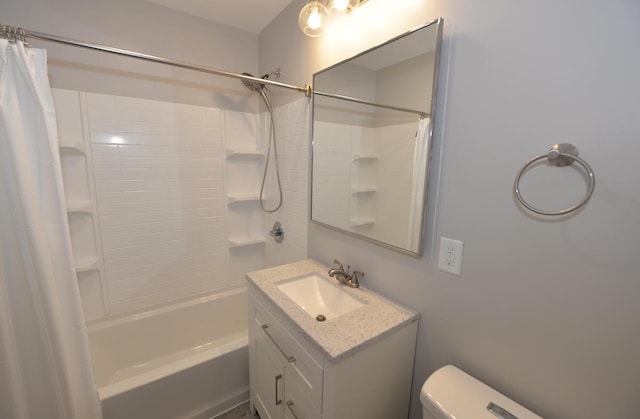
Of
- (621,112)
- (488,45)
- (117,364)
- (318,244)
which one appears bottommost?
(117,364)

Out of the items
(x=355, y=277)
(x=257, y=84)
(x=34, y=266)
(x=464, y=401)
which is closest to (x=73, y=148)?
(x=34, y=266)

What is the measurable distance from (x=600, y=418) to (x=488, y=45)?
3.76ft

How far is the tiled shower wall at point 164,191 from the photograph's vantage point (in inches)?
67.1

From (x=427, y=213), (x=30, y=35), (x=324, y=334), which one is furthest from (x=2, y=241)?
(x=427, y=213)

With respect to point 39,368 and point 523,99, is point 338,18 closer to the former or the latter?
point 523,99

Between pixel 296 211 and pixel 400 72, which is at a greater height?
pixel 400 72

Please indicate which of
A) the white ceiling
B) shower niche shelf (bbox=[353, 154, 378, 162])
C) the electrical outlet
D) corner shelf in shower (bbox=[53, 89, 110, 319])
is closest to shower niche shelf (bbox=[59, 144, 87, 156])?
corner shelf in shower (bbox=[53, 89, 110, 319])

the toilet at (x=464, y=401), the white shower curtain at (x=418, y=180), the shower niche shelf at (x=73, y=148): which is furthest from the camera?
the shower niche shelf at (x=73, y=148)

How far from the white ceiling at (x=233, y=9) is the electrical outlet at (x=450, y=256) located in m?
1.81

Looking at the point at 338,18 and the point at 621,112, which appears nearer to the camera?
the point at 621,112

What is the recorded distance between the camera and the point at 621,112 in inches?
25.0

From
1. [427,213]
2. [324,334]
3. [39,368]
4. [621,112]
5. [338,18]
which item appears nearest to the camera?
[621,112]

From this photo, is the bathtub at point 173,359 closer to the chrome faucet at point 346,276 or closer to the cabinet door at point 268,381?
the cabinet door at point 268,381

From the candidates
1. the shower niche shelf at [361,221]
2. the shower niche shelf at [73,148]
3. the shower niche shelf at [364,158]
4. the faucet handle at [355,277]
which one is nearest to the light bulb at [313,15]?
the shower niche shelf at [364,158]
